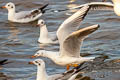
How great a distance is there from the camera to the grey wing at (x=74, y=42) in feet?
26.8

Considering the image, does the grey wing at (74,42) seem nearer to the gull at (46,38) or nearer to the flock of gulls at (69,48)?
the flock of gulls at (69,48)

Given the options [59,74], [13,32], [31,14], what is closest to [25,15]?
[31,14]

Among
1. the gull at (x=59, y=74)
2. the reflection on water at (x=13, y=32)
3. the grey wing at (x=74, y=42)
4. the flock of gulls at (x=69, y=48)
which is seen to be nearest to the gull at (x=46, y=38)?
the reflection on water at (x=13, y=32)

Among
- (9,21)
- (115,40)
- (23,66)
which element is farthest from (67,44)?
(9,21)

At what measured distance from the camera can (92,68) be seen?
364 inches

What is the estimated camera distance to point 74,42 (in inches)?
340

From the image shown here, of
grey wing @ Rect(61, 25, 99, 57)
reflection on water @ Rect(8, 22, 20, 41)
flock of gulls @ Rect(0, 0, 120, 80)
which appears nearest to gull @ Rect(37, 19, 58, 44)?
reflection on water @ Rect(8, 22, 20, 41)

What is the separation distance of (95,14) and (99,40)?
2.78 m

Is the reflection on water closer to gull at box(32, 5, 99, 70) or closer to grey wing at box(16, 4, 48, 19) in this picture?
grey wing at box(16, 4, 48, 19)

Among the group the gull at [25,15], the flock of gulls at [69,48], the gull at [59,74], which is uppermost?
the gull at [25,15]

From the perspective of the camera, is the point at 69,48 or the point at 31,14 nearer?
the point at 69,48

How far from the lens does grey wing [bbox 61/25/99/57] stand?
26.8 ft

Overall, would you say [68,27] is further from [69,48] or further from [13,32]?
[13,32]

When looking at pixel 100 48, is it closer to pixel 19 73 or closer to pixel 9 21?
pixel 19 73
